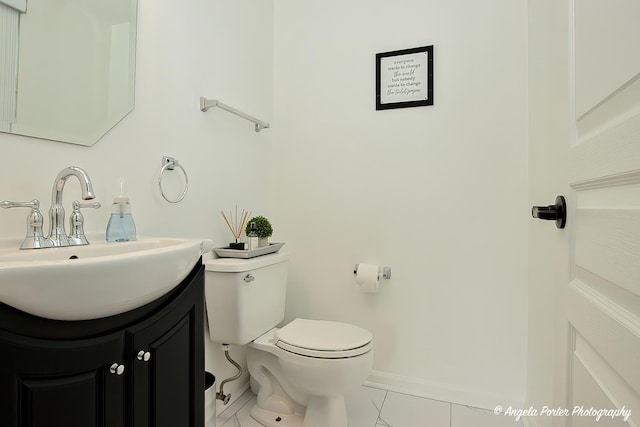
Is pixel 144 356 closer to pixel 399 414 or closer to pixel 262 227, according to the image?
pixel 262 227

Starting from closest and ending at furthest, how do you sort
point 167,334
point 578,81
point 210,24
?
point 578,81, point 167,334, point 210,24

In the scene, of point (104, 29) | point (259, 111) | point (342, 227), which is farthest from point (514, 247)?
point (104, 29)

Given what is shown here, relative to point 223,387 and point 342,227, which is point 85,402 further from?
point 342,227

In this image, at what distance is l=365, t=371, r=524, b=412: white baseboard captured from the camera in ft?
5.39

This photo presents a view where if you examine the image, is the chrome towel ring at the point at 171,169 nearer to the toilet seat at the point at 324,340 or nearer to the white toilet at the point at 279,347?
the white toilet at the point at 279,347

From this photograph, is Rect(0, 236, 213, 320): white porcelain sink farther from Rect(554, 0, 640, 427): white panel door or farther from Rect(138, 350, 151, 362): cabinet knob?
Rect(554, 0, 640, 427): white panel door

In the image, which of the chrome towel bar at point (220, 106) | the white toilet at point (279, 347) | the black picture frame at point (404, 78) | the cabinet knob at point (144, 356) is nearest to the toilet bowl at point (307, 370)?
the white toilet at point (279, 347)

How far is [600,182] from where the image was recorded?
0.59 metres

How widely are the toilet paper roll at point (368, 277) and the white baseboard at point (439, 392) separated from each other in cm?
48

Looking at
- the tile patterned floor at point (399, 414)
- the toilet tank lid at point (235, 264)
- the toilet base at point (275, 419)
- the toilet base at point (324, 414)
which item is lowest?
the tile patterned floor at point (399, 414)

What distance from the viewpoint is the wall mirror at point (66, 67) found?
0.87 metres

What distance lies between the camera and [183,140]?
1.40 meters

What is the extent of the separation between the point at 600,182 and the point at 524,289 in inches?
47.7

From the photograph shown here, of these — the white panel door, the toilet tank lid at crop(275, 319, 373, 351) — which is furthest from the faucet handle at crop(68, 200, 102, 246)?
the white panel door
